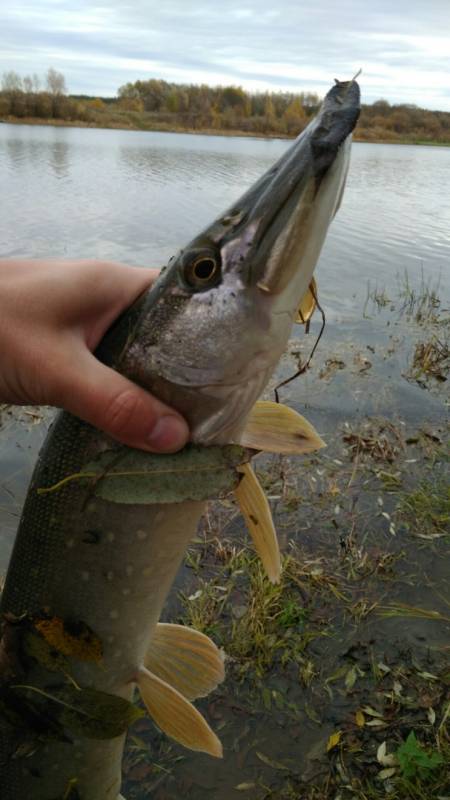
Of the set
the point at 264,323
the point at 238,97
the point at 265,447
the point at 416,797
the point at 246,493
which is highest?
the point at 238,97

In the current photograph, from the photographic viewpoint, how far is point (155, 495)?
1.48 meters

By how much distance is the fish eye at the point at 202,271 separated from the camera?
1432mm

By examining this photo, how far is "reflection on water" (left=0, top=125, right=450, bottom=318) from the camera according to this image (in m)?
10.5

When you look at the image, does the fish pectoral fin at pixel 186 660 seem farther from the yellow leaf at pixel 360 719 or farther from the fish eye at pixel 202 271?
the fish eye at pixel 202 271

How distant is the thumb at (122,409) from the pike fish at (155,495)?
1.8 inches

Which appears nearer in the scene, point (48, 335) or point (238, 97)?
point (48, 335)

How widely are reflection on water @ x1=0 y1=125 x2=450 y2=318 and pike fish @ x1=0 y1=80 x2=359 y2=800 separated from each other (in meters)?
6.53

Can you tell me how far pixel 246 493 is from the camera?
5.67ft

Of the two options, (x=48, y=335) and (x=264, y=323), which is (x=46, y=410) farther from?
(x=264, y=323)

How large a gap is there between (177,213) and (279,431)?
45.4 ft

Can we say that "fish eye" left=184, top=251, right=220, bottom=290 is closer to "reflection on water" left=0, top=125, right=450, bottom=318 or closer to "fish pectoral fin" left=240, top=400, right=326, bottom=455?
"fish pectoral fin" left=240, top=400, right=326, bottom=455

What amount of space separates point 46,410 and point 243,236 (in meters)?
4.00

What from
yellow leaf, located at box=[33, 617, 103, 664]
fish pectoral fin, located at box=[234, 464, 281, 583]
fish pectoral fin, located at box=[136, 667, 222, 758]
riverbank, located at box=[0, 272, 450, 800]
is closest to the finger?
fish pectoral fin, located at box=[234, 464, 281, 583]

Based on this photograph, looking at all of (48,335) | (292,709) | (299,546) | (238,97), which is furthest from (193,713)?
(238,97)
